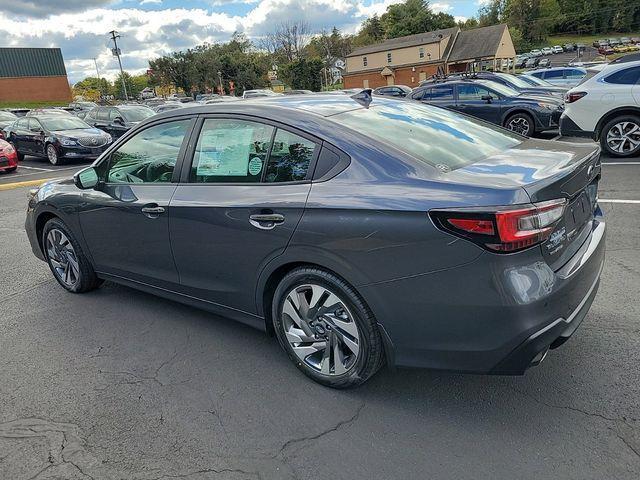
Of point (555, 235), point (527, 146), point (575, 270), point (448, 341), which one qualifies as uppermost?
point (527, 146)

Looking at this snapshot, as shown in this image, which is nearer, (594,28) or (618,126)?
(618,126)

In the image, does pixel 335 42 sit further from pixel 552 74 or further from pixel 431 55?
pixel 552 74

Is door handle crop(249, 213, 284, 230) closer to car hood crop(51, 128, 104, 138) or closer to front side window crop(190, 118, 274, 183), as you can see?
front side window crop(190, 118, 274, 183)

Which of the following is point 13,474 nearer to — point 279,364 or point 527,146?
point 279,364

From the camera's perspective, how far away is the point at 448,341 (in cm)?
240

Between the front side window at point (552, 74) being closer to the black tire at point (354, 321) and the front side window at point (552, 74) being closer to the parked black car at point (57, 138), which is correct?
the parked black car at point (57, 138)

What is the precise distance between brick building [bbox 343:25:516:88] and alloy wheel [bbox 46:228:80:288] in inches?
2310

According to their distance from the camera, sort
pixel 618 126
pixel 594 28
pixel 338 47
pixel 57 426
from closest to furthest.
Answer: pixel 57 426 < pixel 618 126 < pixel 338 47 < pixel 594 28

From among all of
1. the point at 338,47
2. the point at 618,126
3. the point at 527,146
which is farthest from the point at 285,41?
the point at 527,146

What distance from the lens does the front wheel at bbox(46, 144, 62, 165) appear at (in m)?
15.1

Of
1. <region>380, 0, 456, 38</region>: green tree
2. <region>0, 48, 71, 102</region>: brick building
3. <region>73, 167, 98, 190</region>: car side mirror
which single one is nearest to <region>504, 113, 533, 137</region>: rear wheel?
<region>73, 167, 98, 190</region>: car side mirror

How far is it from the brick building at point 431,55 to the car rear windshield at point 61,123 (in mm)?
49278

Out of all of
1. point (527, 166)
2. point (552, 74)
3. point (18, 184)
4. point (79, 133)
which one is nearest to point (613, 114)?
point (527, 166)

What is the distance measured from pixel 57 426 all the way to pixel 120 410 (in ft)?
1.07
